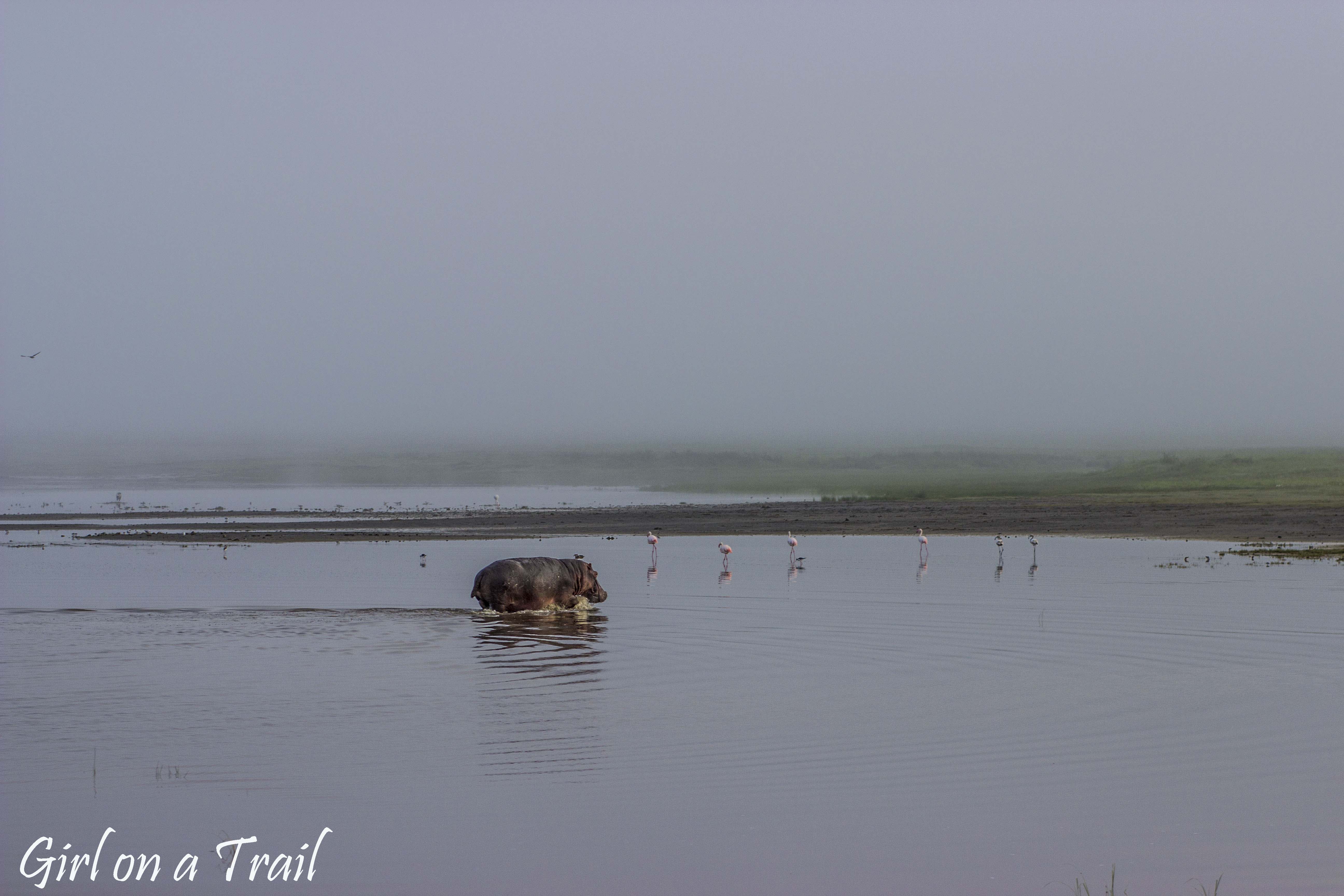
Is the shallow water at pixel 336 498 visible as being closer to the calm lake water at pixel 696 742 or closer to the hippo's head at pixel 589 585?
the hippo's head at pixel 589 585

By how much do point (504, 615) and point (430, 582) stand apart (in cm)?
594

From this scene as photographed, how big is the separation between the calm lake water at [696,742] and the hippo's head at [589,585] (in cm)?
56

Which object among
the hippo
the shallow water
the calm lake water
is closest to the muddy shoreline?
the shallow water

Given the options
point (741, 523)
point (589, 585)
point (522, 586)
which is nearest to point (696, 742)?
point (522, 586)

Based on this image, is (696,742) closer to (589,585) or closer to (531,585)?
(531,585)

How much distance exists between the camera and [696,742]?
39.5 ft

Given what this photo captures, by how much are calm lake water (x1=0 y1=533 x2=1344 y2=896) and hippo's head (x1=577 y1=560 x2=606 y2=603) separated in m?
0.56

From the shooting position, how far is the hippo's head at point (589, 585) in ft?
78.6

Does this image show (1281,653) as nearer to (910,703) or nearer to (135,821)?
(910,703)

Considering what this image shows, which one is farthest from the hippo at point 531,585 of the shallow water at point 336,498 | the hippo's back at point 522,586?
the shallow water at point 336,498

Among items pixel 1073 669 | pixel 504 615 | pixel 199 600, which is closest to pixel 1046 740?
pixel 1073 669

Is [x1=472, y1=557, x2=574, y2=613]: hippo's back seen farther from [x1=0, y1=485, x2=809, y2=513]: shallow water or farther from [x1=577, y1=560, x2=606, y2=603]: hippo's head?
[x1=0, y1=485, x2=809, y2=513]: shallow water

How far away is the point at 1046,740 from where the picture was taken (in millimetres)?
12078

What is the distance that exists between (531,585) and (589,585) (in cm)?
122
